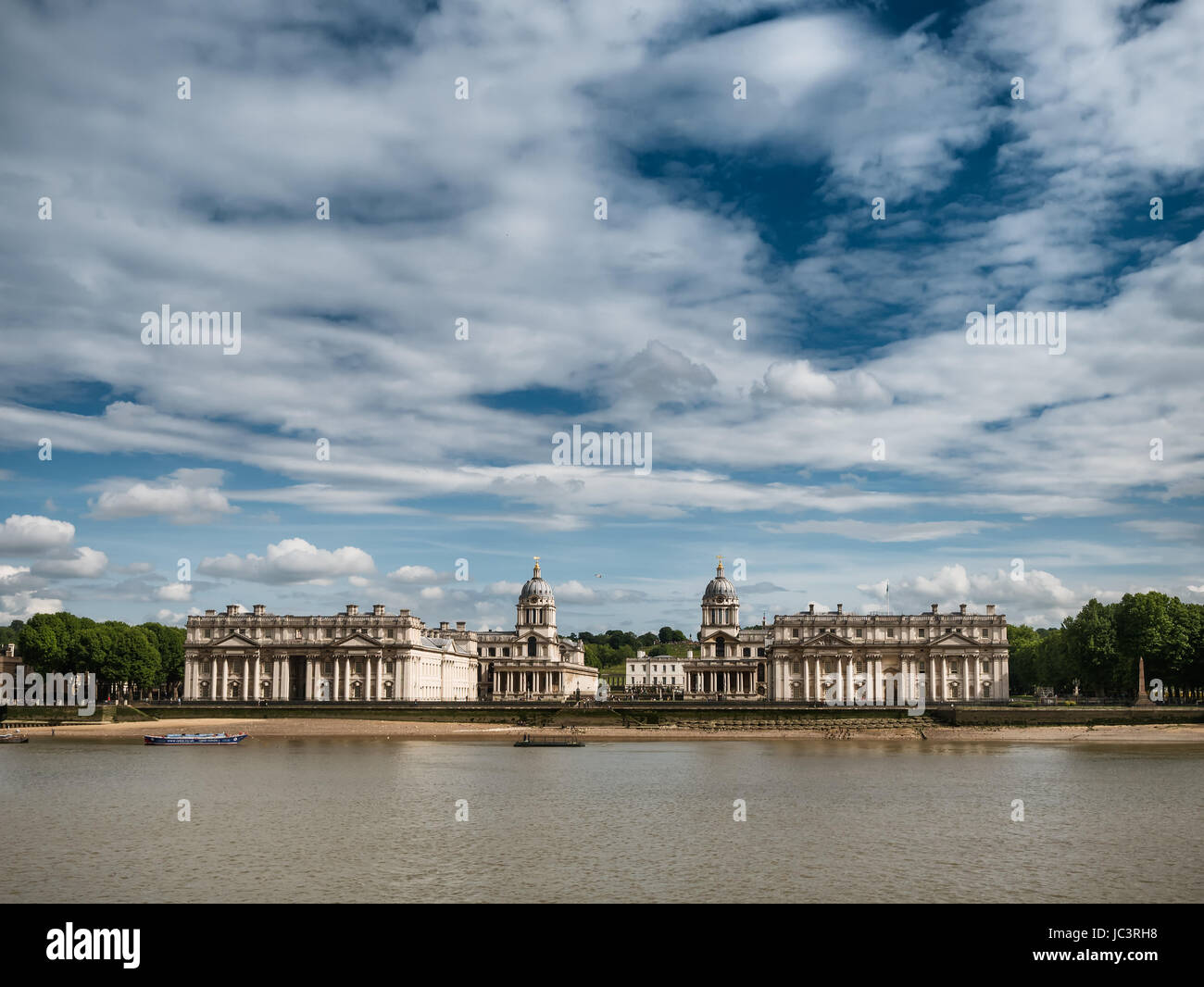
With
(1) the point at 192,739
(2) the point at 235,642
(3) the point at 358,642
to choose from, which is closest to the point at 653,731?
(1) the point at 192,739

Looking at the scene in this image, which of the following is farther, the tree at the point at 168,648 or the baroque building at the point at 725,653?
the baroque building at the point at 725,653

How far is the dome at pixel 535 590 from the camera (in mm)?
182500

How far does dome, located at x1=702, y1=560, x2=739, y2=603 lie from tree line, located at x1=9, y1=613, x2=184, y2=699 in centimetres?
7947

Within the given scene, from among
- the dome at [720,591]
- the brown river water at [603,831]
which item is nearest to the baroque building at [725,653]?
the dome at [720,591]

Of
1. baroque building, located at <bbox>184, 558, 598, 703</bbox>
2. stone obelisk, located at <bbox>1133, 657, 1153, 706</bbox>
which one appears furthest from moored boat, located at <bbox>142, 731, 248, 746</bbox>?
stone obelisk, located at <bbox>1133, 657, 1153, 706</bbox>

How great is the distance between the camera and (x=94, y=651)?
127062 millimetres

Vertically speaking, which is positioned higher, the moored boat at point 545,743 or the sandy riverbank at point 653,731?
the moored boat at point 545,743

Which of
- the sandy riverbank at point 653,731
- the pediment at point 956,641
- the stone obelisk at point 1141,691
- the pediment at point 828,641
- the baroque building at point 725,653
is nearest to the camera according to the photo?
the sandy riverbank at point 653,731

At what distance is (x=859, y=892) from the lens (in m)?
32.4

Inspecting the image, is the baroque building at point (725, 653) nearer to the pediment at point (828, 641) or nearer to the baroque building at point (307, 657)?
the pediment at point (828, 641)

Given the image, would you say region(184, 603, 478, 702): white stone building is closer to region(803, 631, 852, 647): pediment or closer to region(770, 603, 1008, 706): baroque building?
region(770, 603, 1008, 706): baroque building

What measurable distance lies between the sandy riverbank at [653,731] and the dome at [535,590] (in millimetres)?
67955

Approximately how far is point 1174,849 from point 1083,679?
9498 centimetres

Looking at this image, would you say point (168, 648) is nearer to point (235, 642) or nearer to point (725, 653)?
point (235, 642)
